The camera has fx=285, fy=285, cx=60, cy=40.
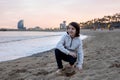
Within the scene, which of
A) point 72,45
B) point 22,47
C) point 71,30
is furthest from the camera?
point 22,47

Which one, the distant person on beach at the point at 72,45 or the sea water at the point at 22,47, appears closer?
the distant person on beach at the point at 72,45

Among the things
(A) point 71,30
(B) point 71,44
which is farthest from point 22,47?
(A) point 71,30

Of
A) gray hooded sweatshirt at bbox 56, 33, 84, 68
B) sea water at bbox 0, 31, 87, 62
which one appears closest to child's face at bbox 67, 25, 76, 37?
gray hooded sweatshirt at bbox 56, 33, 84, 68

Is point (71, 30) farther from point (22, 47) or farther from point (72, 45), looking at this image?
A: point (22, 47)

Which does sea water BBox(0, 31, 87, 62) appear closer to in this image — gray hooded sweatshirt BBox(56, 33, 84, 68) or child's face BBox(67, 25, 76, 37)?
gray hooded sweatshirt BBox(56, 33, 84, 68)

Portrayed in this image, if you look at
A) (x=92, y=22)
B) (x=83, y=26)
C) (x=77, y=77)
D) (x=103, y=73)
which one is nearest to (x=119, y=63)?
(x=103, y=73)

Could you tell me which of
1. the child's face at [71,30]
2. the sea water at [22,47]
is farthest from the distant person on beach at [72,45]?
the sea water at [22,47]

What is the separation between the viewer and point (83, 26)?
508ft

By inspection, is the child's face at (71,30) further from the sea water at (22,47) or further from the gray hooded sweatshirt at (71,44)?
the sea water at (22,47)

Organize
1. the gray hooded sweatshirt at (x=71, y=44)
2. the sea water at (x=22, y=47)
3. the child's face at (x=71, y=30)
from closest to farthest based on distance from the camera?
1. the child's face at (x=71, y=30)
2. the gray hooded sweatshirt at (x=71, y=44)
3. the sea water at (x=22, y=47)

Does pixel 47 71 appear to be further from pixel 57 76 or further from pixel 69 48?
pixel 69 48

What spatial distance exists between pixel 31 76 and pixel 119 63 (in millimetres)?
2153

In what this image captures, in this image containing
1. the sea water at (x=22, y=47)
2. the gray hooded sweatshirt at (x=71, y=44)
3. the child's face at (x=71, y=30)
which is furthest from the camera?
the sea water at (x=22, y=47)

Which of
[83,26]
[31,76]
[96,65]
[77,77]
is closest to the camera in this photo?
[77,77]
